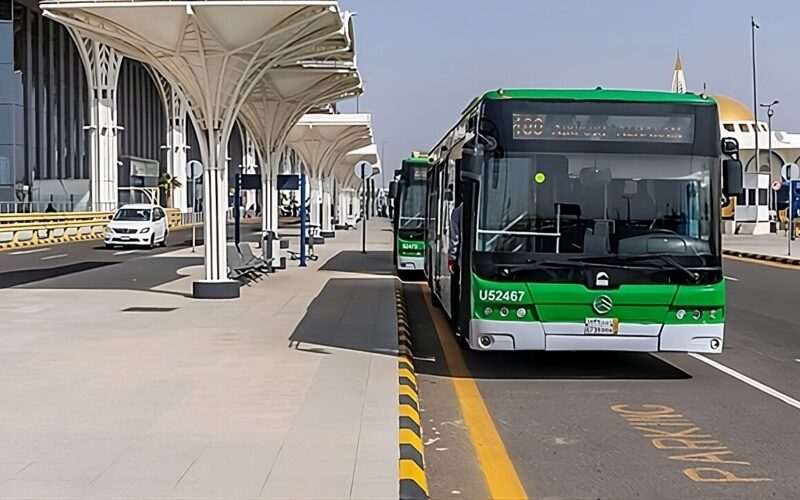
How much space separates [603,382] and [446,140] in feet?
19.9

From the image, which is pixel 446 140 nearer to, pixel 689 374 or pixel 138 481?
pixel 689 374

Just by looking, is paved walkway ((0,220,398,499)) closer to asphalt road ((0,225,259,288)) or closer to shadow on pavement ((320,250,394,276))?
asphalt road ((0,225,259,288))

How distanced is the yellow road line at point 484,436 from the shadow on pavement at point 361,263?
14.2 meters

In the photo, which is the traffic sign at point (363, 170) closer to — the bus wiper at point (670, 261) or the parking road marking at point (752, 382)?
the parking road marking at point (752, 382)

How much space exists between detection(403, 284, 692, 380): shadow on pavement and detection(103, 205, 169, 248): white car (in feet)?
86.5

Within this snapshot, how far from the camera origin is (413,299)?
19.9 metres

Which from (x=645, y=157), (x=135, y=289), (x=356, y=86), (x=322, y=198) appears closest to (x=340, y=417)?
(x=645, y=157)

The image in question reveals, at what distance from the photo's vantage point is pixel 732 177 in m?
10.4

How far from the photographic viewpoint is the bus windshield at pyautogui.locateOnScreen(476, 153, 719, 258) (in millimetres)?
10188

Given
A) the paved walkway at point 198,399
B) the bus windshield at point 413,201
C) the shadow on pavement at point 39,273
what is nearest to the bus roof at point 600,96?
the paved walkway at point 198,399

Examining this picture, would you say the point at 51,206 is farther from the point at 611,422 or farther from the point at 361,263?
the point at 611,422

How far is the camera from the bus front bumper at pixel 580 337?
1008 cm

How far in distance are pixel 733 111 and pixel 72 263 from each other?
71193 mm

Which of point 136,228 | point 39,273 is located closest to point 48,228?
point 136,228
